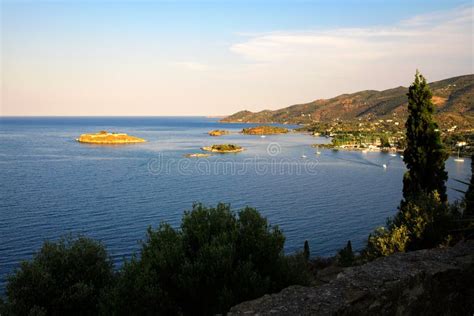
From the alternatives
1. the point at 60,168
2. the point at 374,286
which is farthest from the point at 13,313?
the point at 60,168

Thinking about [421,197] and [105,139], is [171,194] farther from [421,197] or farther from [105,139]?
[105,139]

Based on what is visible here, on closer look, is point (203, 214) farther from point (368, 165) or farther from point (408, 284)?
point (368, 165)

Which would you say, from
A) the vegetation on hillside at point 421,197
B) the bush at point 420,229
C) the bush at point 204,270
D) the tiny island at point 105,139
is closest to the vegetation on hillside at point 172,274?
the bush at point 204,270

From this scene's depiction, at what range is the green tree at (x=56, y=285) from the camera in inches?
713

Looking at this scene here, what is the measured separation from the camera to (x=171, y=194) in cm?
7656

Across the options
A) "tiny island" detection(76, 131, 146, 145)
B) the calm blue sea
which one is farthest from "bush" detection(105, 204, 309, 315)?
"tiny island" detection(76, 131, 146, 145)

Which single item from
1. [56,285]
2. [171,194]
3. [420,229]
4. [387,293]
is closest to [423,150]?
[420,229]

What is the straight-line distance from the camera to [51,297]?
60.3 feet

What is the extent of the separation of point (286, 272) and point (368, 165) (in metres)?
116

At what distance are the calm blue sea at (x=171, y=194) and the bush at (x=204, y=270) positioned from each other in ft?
78.2

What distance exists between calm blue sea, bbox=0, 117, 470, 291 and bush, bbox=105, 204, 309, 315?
2382cm

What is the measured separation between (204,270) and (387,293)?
801cm

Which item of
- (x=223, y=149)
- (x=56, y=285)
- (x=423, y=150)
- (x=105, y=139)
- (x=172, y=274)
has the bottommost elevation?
(x=223, y=149)

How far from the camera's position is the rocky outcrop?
37.3ft
